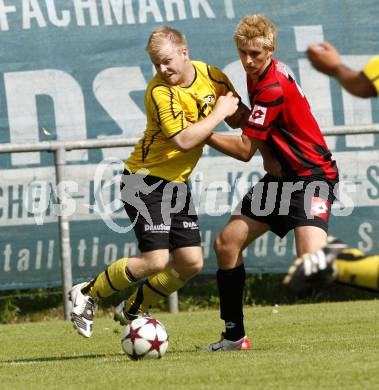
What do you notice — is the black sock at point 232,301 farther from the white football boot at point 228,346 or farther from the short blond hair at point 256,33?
the short blond hair at point 256,33

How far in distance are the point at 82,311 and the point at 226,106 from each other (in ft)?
5.73

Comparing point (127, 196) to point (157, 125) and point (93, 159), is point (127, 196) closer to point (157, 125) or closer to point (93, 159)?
point (157, 125)

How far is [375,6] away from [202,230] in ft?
8.86

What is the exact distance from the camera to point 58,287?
36.5ft

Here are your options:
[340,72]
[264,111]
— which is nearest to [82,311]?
[264,111]

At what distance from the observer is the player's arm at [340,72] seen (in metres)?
5.62

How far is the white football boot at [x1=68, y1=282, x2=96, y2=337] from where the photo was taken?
7984 millimetres

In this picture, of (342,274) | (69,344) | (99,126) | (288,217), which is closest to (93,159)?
(99,126)

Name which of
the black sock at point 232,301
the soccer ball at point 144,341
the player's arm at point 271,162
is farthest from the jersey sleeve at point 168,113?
the soccer ball at point 144,341

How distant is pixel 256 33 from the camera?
7.40 metres

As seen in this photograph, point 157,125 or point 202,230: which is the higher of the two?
point 157,125

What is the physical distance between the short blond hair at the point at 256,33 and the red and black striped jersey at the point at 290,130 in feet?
0.69

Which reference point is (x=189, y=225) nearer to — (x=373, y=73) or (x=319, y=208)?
(x=319, y=208)

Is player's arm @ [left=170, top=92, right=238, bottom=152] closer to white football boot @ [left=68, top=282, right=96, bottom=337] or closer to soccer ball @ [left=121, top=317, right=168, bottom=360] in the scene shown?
soccer ball @ [left=121, top=317, right=168, bottom=360]
